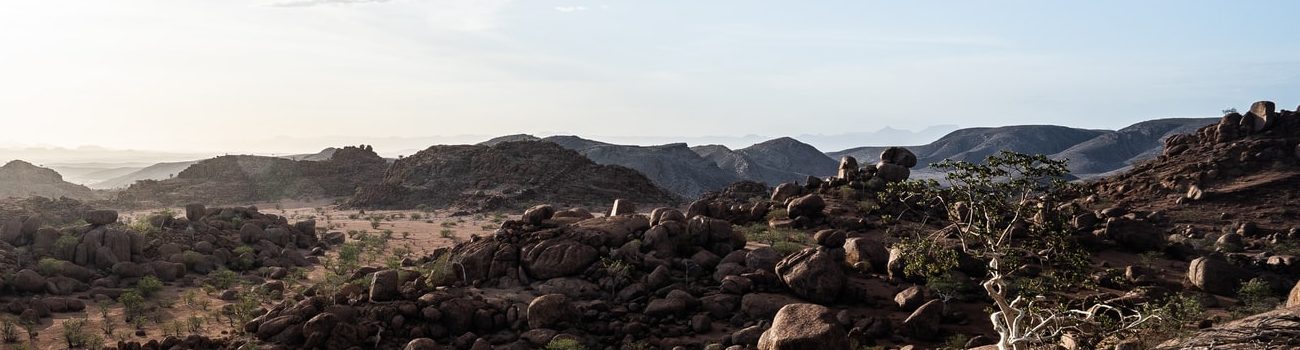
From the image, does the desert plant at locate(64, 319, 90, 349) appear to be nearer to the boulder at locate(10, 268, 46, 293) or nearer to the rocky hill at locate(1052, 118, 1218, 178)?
the boulder at locate(10, 268, 46, 293)

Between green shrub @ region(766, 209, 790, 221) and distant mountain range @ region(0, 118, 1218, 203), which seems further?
distant mountain range @ region(0, 118, 1218, 203)

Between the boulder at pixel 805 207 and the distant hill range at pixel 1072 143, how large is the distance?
110038mm

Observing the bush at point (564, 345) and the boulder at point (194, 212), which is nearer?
the bush at point (564, 345)

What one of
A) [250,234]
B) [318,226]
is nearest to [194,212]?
[250,234]

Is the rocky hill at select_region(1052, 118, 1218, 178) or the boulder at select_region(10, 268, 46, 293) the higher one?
the rocky hill at select_region(1052, 118, 1218, 178)

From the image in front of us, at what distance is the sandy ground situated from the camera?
59.2ft

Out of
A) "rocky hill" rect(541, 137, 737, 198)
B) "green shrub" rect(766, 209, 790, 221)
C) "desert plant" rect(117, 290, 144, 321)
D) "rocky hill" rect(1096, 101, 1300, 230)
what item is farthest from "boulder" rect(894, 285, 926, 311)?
"rocky hill" rect(541, 137, 737, 198)

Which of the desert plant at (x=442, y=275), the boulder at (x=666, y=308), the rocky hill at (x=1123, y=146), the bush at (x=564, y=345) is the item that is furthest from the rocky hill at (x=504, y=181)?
the rocky hill at (x=1123, y=146)

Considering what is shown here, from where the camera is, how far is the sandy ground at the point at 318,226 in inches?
711

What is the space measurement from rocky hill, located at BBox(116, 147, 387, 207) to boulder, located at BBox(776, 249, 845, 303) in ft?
193

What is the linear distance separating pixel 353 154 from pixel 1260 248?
76778 millimetres

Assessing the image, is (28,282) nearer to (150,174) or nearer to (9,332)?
(9,332)

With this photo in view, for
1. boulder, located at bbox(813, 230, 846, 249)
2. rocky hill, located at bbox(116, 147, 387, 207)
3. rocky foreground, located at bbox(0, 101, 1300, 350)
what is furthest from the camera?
rocky hill, located at bbox(116, 147, 387, 207)

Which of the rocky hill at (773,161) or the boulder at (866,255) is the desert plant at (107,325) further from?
the rocky hill at (773,161)
